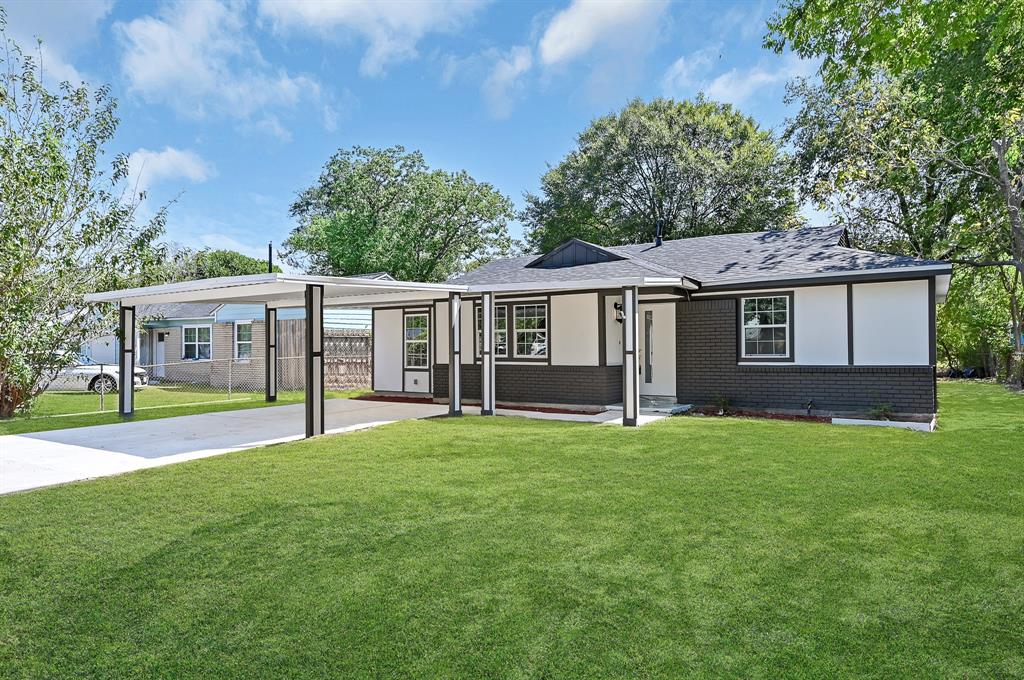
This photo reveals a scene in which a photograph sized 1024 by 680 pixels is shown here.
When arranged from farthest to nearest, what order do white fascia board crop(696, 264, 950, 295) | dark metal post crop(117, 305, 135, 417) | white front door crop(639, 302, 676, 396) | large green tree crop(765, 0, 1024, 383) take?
white front door crop(639, 302, 676, 396) → dark metal post crop(117, 305, 135, 417) → white fascia board crop(696, 264, 950, 295) → large green tree crop(765, 0, 1024, 383)

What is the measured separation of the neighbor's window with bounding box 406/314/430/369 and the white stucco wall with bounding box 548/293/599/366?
4077mm

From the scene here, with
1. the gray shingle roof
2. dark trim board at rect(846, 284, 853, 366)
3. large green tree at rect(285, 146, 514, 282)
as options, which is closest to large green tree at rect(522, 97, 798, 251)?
large green tree at rect(285, 146, 514, 282)

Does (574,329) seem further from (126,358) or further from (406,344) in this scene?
(126,358)

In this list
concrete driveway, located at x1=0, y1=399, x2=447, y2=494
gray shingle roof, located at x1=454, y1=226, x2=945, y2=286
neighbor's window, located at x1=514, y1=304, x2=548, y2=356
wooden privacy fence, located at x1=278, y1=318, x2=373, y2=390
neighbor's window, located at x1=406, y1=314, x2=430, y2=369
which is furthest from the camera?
wooden privacy fence, located at x1=278, y1=318, x2=373, y2=390

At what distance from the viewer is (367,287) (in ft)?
31.8

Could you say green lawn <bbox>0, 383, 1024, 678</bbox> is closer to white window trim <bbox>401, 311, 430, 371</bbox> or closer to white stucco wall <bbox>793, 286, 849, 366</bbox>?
white stucco wall <bbox>793, 286, 849, 366</bbox>

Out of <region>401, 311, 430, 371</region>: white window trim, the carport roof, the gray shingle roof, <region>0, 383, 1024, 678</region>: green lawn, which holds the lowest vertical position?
<region>0, 383, 1024, 678</region>: green lawn

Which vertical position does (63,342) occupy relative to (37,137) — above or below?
below

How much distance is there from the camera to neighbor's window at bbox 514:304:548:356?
13453 mm

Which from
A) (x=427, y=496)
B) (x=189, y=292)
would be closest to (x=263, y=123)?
(x=189, y=292)

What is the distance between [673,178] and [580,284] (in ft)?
68.3

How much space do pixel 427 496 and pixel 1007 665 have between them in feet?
13.9

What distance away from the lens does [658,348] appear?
1323 cm

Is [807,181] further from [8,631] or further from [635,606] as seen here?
[8,631]
